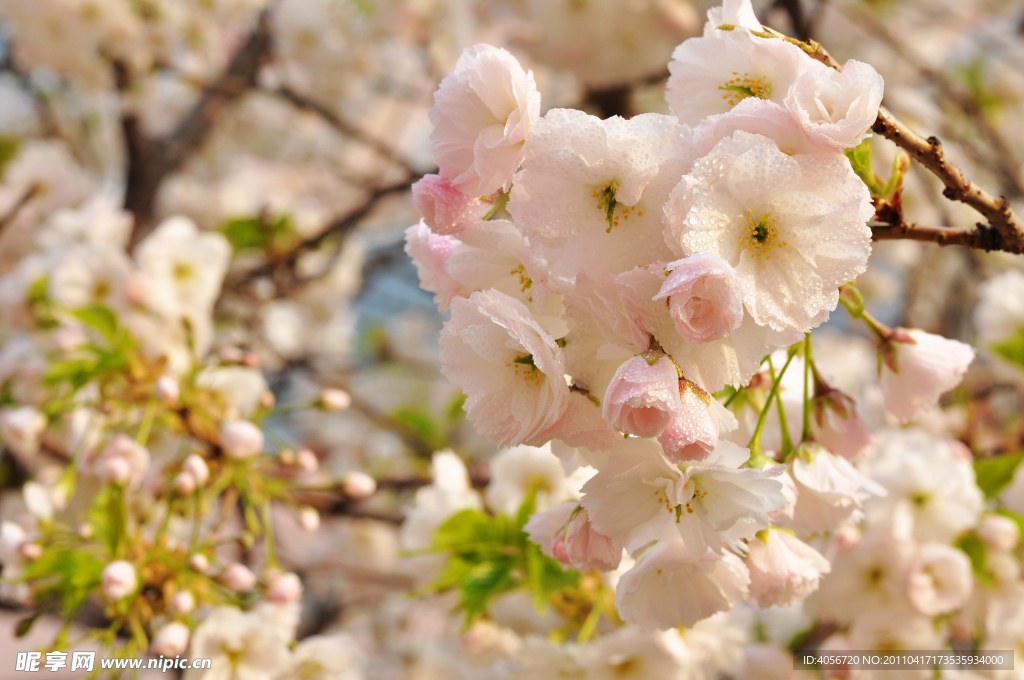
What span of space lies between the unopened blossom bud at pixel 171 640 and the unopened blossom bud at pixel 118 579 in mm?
73

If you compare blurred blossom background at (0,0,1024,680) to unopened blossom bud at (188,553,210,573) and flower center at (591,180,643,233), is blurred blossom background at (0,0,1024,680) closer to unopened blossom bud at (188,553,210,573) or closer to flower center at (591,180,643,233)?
unopened blossom bud at (188,553,210,573)

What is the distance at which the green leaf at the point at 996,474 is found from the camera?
1.13 meters

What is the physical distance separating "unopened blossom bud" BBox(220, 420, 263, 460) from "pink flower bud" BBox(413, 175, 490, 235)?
0.68 metres

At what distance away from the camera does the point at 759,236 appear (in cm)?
48

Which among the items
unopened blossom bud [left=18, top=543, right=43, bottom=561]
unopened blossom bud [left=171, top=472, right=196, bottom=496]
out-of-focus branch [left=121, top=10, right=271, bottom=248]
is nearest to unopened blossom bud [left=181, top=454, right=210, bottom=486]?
unopened blossom bud [left=171, top=472, right=196, bottom=496]

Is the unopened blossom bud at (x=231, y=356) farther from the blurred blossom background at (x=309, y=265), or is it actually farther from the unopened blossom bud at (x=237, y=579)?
the unopened blossom bud at (x=237, y=579)

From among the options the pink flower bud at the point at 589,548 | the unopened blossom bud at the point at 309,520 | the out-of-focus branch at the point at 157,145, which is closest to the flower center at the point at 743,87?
the pink flower bud at the point at 589,548

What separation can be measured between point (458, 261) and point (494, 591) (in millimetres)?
554

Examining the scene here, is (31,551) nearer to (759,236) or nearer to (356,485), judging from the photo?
(356,485)

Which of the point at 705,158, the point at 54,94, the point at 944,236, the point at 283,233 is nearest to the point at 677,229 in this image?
the point at 705,158

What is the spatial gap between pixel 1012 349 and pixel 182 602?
1591 mm

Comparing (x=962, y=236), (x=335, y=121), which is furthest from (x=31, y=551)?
(x=335, y=121)

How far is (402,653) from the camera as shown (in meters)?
2.25

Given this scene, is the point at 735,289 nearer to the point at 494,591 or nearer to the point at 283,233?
the point at 494,591
